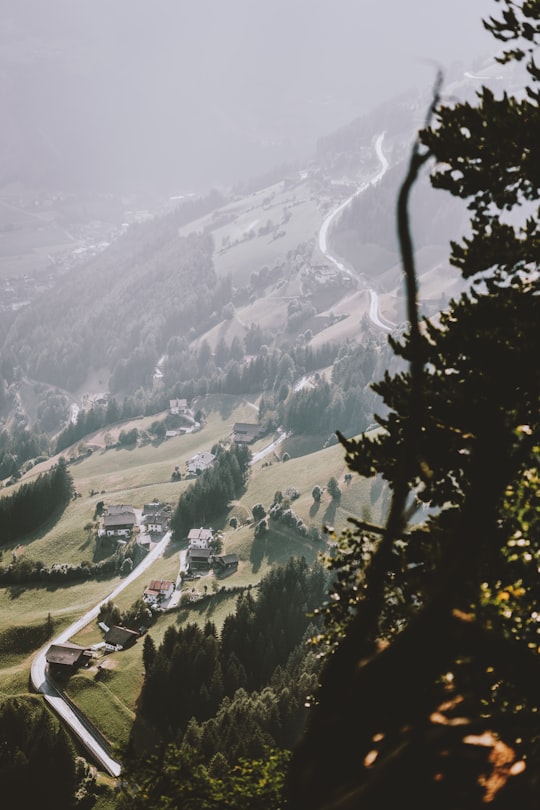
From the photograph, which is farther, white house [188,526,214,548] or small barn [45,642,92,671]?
white house [188,526,214,548]

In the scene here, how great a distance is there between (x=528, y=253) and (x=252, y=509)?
151 metres

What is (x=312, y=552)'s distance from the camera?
452ft

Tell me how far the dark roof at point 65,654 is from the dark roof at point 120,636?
5690mm

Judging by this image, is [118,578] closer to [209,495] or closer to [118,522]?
[118,522]

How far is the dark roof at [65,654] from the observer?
89.4 meters

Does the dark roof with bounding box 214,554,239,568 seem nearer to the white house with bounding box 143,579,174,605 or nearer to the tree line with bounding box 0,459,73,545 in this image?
the white house with bounding box 143,579,174,605

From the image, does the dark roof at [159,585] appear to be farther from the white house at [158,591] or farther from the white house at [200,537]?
the white house at [200,537]

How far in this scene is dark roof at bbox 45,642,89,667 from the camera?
89375mm

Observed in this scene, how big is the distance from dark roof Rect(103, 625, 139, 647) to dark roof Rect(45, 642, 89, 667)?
18.7ft

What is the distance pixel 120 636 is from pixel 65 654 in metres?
10.7

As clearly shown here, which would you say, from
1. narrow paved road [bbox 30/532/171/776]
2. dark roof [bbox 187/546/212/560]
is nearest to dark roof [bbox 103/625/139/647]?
narrow paved road [bbox 30/532/171/776]

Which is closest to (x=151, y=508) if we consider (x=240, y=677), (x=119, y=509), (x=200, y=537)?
(x=119, y=509)

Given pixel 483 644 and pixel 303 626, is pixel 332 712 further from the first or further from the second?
pixel 303 626

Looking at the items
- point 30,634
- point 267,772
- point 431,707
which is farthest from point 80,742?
point 431,707
